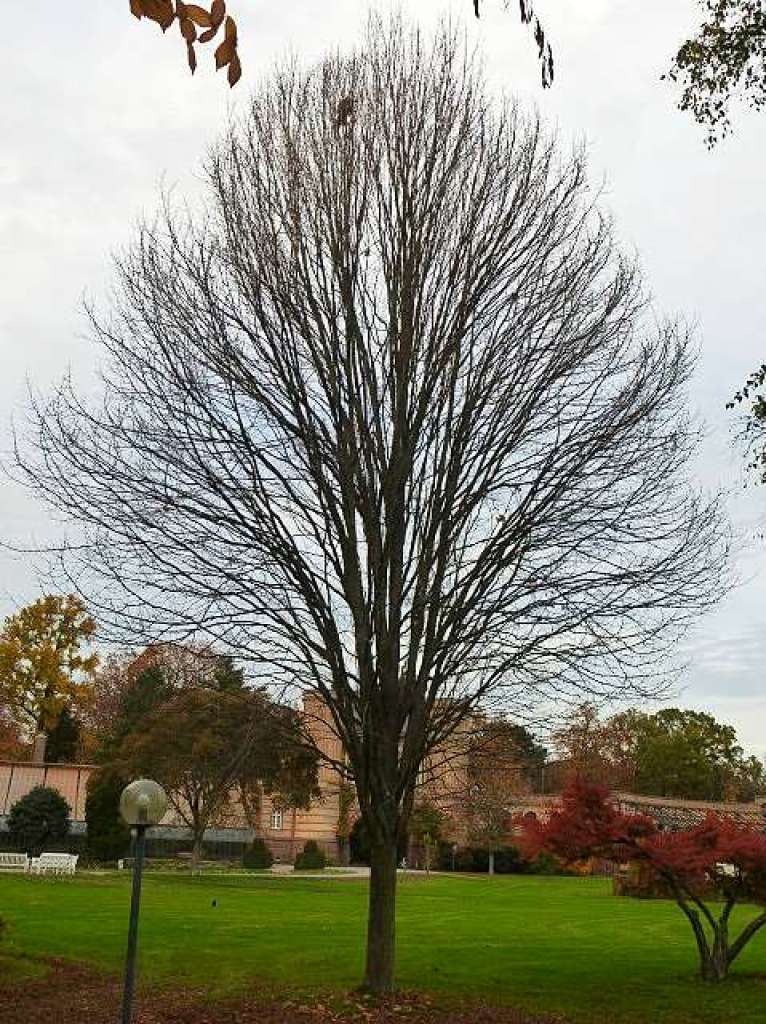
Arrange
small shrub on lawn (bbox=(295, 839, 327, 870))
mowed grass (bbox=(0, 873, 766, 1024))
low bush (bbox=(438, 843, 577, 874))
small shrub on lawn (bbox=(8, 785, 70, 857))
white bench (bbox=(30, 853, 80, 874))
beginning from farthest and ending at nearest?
1. low bush (bbox=(438, 843, 577, 874))
2. small shrub on lawn (bbox=(295, 839, 327, 870))
3. small shrub on lawn (bbox=(8, 785, 70, 857))
4. white bench (bbox=(30, 853, 80, 874))
5. mowed grass (bbox=(0, 873, 766, 1024))

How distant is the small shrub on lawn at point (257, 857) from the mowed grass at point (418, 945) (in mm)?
11624

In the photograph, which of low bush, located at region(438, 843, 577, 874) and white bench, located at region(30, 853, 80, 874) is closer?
white bench, located at region(30, 853, 80, 874)

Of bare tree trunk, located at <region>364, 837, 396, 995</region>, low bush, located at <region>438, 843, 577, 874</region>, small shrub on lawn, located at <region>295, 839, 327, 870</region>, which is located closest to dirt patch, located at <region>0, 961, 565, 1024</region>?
bare tree trunk, located at <region>364, 837, 396, 995</region>

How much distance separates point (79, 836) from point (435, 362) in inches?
1233

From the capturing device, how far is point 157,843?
40.7m

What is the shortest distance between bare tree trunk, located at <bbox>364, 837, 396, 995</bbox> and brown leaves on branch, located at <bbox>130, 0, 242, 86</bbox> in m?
8.80

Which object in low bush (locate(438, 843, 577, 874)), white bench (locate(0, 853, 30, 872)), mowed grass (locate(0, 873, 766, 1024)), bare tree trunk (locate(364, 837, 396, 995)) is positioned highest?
bare tree trunk (locate(364, 837, 396, 995))

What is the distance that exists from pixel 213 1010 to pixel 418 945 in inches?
Answer: 256

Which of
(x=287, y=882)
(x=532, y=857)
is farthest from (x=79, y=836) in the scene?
(x=532, y=857)

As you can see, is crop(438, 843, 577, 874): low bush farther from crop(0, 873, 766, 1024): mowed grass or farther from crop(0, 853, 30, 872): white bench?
crop(0, 853, 30, 872): white bench

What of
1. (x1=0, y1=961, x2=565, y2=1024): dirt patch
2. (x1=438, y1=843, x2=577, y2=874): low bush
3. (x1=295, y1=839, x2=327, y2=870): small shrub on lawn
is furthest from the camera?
(x1=438, y1=843, x2=577, y2=874): low bush

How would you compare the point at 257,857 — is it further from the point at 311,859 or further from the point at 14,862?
the point at 14,862

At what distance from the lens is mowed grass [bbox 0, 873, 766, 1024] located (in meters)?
11.4

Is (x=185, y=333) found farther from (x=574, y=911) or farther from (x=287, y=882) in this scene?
(x=287, y=882)
